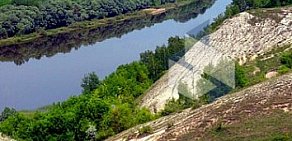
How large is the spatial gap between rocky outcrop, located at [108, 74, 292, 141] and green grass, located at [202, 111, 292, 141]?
31 cm

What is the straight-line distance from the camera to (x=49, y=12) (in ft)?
199

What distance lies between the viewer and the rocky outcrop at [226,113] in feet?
47.8

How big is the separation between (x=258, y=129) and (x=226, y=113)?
6.30ft

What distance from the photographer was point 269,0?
42031mm

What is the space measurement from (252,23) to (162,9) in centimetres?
3507

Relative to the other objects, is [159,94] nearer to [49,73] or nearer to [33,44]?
[49,73]

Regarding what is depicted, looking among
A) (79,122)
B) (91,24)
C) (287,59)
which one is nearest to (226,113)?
(79,122)

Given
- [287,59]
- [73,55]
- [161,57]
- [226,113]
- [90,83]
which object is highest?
[226,113]

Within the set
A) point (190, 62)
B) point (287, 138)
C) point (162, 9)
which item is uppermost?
point (287, 138)

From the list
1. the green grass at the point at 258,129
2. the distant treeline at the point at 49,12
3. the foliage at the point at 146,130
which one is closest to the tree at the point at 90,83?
the foliage at the point at 146,130

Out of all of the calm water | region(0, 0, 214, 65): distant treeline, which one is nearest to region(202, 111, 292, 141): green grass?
the calm water

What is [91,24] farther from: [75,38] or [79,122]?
[79,122]

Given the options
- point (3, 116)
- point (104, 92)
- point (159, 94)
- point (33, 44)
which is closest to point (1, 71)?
point (33, 44)

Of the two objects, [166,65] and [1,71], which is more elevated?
[166,65]
